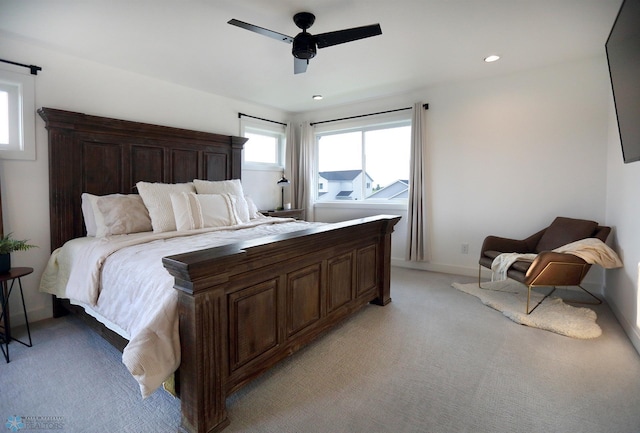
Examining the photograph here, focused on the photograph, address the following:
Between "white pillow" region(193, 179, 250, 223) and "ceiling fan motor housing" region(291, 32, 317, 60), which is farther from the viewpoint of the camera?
"white pillow" region(193, 179, 250, 223)

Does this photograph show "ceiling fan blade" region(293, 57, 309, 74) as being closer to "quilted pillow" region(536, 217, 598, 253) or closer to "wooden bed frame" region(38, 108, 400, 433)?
"wooden bed frame" region(38, 108, 400, 433)

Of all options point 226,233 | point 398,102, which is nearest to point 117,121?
point 226,233

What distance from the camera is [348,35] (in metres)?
2.15

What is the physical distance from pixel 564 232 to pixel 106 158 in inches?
188

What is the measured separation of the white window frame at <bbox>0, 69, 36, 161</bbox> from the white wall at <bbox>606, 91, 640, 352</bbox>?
15.7 ft

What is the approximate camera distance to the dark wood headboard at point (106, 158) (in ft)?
9.06

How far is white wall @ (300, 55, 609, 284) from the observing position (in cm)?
326

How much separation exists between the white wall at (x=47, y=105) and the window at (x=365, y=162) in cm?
232

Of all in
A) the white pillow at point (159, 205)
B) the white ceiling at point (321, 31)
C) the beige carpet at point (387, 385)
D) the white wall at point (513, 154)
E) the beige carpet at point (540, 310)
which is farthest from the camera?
the white wall at point (513, 154)

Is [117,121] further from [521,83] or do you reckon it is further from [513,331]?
[521,83]

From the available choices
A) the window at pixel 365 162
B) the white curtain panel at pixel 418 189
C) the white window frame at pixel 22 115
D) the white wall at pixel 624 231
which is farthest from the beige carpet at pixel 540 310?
the white window frame at pixel 22 115

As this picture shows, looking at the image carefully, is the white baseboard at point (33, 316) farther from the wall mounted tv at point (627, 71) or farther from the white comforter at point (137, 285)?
the wall mounted tv at point (627, 71)

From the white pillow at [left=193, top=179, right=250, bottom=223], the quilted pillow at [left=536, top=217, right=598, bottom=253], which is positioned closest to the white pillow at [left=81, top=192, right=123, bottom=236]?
the white pillow at [left=193, top=179, right=250, bottom=223]

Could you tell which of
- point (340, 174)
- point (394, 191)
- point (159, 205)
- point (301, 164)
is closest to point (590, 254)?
point (394, 191)
